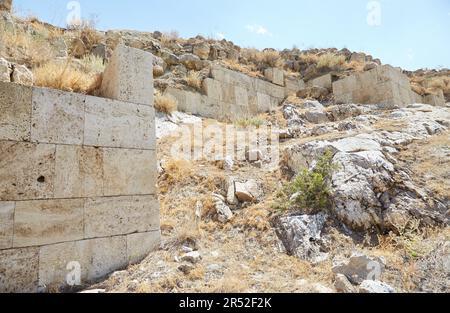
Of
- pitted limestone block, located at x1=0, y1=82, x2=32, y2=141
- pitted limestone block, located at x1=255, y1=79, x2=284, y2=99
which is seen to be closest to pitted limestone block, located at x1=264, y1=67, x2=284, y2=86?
pitted limestone block, located at x1=255, y1=79, x2=284, y2=99

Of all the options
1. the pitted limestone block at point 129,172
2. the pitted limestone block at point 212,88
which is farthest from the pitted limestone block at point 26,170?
the pitted limestone block at point 212,88

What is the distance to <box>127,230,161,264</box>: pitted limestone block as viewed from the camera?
146 inches

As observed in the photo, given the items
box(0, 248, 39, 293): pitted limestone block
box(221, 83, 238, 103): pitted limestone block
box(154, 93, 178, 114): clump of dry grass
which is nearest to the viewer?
box(0, 248, 39, 293): pitted limestone block

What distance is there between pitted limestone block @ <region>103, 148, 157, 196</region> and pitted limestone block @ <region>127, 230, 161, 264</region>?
541 millimetres

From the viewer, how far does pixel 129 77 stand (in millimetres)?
4027

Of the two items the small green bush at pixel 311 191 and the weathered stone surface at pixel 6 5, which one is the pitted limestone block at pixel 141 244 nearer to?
the small green bush at pixel 311 191

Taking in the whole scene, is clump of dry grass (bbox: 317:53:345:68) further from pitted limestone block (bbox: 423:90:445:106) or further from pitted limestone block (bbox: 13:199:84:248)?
pitted limestone block (bbox: 13:199:84:248)

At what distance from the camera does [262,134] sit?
7.80 meters

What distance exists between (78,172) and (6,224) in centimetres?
84

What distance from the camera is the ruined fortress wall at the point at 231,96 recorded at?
9.83 metres

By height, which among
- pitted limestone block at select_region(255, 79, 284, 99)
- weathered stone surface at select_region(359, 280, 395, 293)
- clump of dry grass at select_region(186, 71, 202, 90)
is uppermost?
pitted limestone block at select_region(255, 79, 284, 99)
